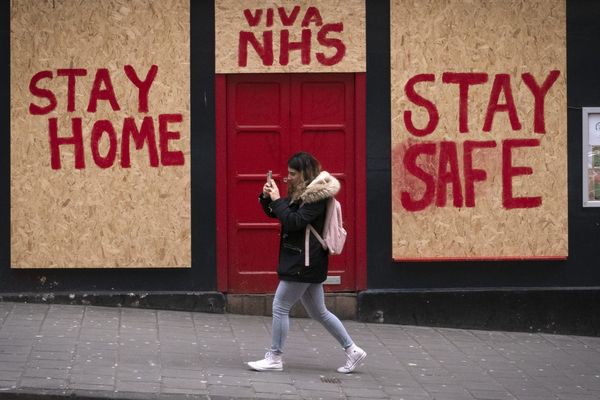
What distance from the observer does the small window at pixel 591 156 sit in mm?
12859

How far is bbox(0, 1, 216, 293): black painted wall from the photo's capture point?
12562mm

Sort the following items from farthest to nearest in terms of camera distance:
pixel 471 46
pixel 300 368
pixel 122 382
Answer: pixel 471 46 < pixel 300 368 < pixel 122 382

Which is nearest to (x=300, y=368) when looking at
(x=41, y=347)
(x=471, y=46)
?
(x=41, y=347)

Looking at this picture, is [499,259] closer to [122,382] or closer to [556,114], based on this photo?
[556,114]

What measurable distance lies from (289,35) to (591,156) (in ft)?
11.2

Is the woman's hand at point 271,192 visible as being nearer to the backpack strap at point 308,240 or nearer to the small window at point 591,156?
the backpack strap at point 308,240

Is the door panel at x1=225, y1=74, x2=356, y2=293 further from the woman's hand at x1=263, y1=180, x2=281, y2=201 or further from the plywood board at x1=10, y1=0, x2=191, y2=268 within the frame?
the woman's hand at x1=263, y1=180, x2=281, y2=201

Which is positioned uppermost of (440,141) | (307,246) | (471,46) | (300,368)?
(471,46)

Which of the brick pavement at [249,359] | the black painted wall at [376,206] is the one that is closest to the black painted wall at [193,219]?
the black painted wall at [376,206]

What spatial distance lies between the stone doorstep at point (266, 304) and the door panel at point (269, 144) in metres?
0.08

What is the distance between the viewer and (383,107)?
12.7 m

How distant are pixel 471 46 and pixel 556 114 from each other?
114 centimetres

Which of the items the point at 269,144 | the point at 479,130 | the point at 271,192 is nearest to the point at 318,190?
the point at 271,192

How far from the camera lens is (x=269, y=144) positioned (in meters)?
12.8
